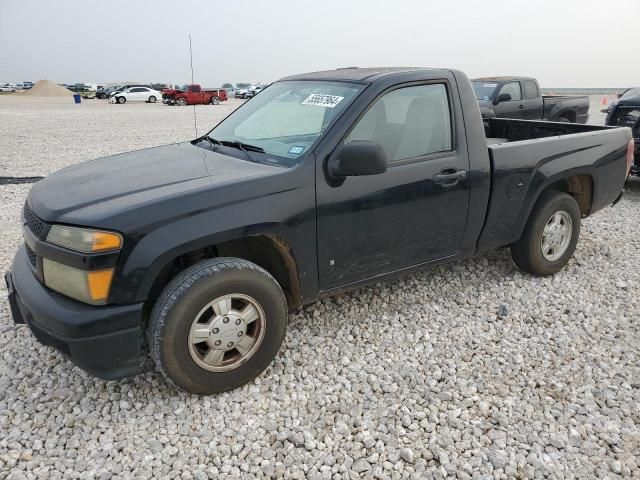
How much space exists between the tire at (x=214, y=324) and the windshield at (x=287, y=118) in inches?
30.6

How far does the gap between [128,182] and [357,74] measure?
5.72ft

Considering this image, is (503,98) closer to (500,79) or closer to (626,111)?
(500,79)

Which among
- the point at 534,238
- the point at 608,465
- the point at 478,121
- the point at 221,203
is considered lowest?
the point at 608,465

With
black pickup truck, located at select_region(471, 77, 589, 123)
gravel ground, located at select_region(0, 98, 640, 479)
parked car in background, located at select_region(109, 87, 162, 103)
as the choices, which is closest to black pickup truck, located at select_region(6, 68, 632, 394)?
gravel ground, located at select_region(0, 98, 640, 479)

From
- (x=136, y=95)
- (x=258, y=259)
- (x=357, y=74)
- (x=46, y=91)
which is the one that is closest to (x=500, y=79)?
(x=357, y=74)

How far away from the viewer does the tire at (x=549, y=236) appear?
14.0 ft

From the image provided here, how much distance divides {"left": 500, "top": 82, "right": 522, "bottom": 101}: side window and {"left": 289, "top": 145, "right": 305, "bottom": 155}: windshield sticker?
956 cm

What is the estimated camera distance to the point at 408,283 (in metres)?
4.34

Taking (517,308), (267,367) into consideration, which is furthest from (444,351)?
(267,367)

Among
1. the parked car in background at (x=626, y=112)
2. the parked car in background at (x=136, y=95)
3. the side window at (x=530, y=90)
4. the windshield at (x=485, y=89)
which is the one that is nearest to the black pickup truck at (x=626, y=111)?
the parked car in background at (x=626, y=112)

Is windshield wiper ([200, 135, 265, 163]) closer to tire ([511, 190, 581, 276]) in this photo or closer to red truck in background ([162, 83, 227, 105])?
tire ([511, 190, 581, 276])

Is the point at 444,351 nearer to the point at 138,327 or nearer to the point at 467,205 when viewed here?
the point at 467,205

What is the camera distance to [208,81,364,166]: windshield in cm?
320

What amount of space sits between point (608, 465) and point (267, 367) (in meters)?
1.89
